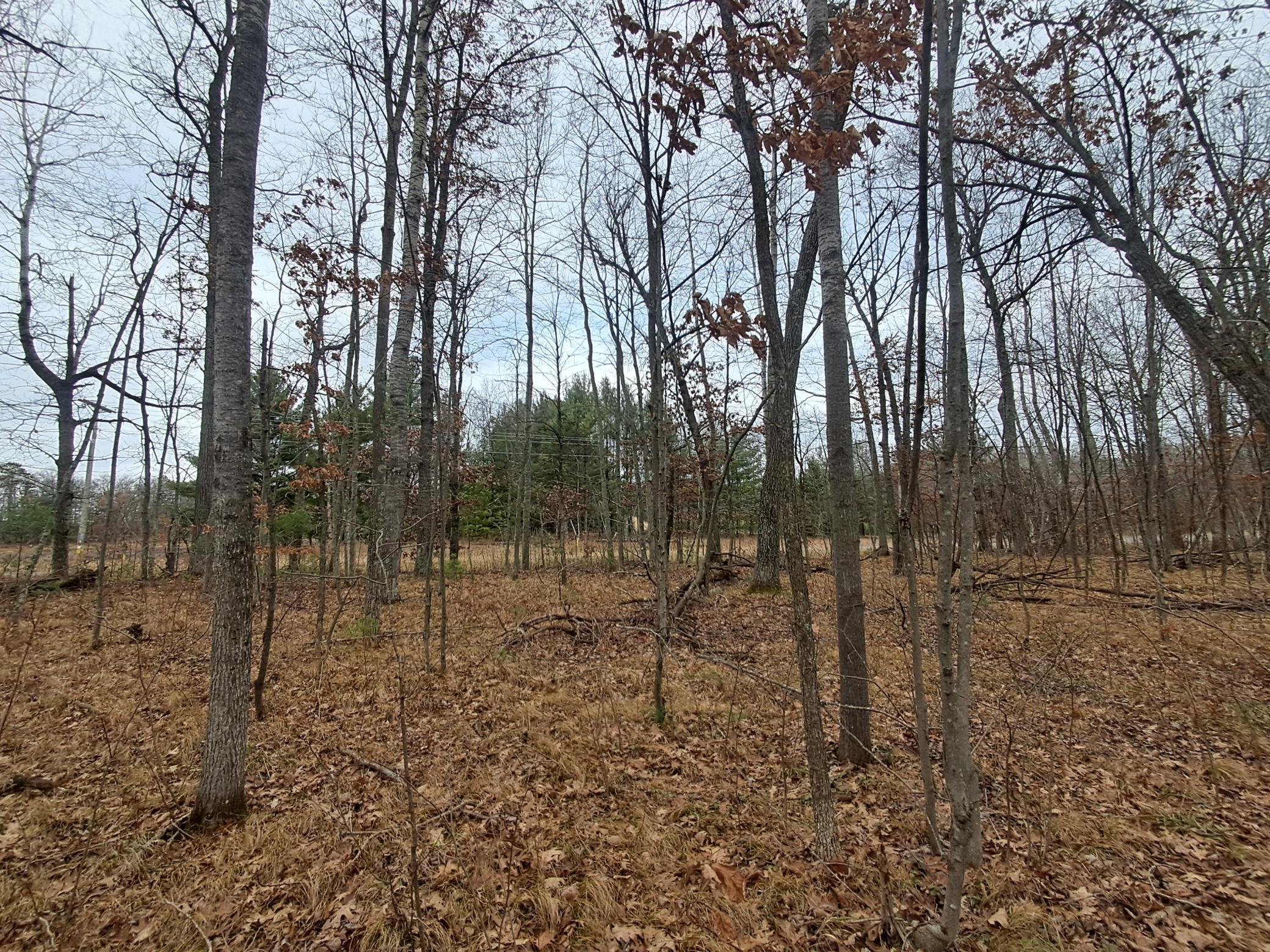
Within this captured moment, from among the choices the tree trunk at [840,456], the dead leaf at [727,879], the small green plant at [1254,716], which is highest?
the tree trunk at [840,456]

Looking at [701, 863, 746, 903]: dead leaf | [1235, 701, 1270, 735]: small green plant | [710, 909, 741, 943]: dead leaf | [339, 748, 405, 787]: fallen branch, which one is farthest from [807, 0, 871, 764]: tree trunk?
[1235, 701, 1270, 735]: small green plant

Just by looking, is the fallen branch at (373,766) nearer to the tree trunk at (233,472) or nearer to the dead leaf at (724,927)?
the tree trunk at (233,472)

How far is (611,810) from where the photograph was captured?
3.30 metres

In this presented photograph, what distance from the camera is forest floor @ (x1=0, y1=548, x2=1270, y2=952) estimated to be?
2.35 meters

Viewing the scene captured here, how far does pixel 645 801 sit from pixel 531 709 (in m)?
1.70

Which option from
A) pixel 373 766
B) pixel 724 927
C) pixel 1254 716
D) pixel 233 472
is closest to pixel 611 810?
pixel 724 927

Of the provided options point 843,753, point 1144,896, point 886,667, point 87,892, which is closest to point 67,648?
point 87,892

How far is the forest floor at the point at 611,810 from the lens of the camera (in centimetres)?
235

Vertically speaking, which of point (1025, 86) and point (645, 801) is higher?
point (1025, 86)

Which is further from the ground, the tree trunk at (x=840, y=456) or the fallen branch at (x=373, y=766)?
the tree trunk at (x=840, y=456)

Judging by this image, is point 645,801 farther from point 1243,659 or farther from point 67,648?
point 67,648

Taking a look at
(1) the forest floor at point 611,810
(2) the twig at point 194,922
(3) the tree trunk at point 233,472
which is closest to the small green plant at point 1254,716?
(1) the forest floor at point 611,810

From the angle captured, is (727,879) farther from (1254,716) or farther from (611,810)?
(1254,716)

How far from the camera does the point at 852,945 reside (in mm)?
2230
